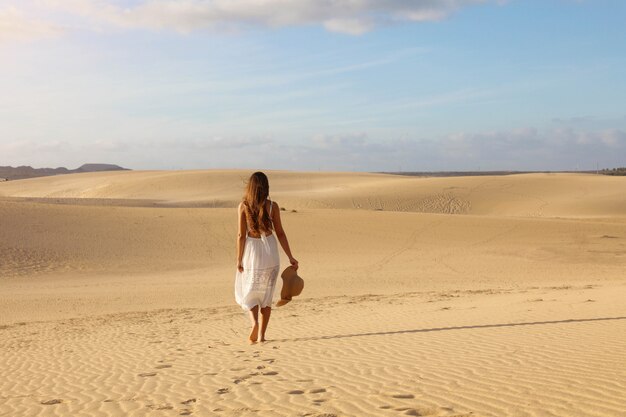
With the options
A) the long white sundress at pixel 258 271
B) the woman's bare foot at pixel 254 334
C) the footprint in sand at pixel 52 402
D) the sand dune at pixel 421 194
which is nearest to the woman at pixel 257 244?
the long white sundress at pixel 258 271

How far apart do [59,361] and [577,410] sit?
6.27 meters

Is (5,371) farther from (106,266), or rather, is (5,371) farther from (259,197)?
(106,266)

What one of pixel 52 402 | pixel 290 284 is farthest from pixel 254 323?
pixel 52 402

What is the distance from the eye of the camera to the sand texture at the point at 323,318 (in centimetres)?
616

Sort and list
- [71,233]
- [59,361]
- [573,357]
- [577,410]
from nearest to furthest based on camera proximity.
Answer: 1. [577,410]
2. [573,357]
3. [59,361]
4. [71,233]

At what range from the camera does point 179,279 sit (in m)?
19.9

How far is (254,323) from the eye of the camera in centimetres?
920

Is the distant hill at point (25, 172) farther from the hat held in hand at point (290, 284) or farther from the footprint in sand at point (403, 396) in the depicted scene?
the footprint in sand at point (403, 396)

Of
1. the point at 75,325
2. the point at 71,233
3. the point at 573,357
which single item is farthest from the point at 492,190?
the point at 573,357

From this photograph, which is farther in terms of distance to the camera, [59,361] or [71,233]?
[71,233]

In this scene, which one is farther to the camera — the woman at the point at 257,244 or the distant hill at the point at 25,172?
the distant hill at the point at 25,172

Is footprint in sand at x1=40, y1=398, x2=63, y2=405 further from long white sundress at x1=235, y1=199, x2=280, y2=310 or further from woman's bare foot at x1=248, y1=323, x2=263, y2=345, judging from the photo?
woman's bare foot at x1=248, y1=323, x2=263, y2=345

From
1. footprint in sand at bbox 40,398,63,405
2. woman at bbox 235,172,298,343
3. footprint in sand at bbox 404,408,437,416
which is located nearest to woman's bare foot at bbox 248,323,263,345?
woman at bbox 235,172,298,343

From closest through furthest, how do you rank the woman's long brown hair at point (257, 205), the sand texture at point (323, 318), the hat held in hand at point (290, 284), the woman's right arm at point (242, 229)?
the sand texture at point (323, 318)
the woman's long brown hair at point (257, 205)
the woman's right arm at point (242, 229)
the hat held in hand at point (290, 284)
